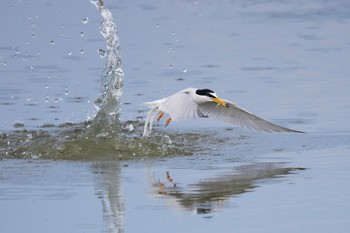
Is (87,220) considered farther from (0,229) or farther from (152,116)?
(152,116)

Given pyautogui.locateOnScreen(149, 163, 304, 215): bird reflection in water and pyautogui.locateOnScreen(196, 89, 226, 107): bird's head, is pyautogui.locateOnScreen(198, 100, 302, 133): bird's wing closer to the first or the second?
pyautogui.locateOnScreen(196, 89, 226, 107): bird's head

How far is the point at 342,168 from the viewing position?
10914 mm

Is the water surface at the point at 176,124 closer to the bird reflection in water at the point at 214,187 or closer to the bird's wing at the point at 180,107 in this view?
the bird reflection in water at the point at 214,187

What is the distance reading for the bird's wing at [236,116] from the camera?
12.6 meters

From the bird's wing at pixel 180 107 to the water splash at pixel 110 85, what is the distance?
1.16m

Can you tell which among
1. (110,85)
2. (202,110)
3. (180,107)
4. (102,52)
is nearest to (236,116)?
(202,110)

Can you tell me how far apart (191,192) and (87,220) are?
1.34 metres

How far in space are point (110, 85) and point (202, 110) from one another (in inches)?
49.6

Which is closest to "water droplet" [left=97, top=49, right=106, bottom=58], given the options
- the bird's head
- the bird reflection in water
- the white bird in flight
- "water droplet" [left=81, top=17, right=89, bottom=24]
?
the white bird in flight

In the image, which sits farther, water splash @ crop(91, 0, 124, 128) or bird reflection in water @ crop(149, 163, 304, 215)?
water splash @ crop(91, 0, 124, 128)

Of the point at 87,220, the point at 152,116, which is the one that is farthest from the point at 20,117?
the point at 87,220

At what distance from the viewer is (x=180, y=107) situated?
11930mm

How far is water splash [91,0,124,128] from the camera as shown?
13.4m

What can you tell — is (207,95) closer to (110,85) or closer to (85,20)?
(110,85)
